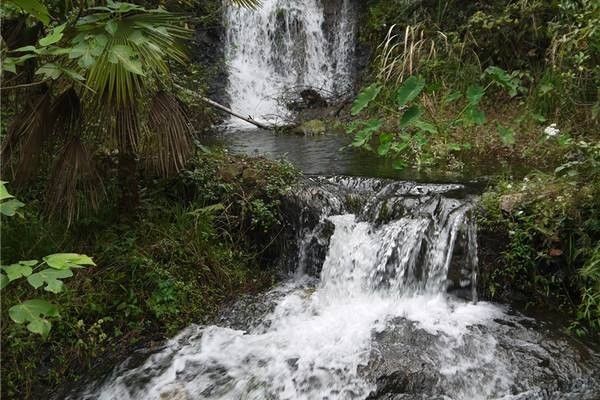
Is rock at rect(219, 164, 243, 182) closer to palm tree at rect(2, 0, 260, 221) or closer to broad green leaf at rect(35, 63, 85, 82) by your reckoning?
palm tree at rect(2, 0, 260, 221)

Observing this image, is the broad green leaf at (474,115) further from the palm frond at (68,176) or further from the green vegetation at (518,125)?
the palm frond at (68,176)

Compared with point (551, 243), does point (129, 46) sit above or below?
above

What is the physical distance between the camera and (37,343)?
3.51 m

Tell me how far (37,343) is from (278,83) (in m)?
10.3

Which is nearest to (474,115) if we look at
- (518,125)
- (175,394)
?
(175,394)

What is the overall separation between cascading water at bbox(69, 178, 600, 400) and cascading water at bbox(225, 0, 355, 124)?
26.6 ft

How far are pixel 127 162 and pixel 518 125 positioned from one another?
5.02 m

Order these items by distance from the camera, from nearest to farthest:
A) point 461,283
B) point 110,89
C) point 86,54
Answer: point 86,54
point 110,89
point 461,283

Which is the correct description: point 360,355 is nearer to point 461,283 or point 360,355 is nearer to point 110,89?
point 461,283

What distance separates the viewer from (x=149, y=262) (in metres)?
4.07

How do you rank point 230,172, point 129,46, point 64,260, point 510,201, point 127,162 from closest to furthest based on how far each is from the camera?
1. point 64,260
2. point 129,46
3. point 127,162
4. point 510,201
5. point 230,172

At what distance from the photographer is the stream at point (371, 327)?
3299 mm

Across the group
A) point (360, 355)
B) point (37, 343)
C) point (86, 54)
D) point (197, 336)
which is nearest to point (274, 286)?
point (197, 336)

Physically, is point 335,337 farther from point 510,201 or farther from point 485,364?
point 510,201
